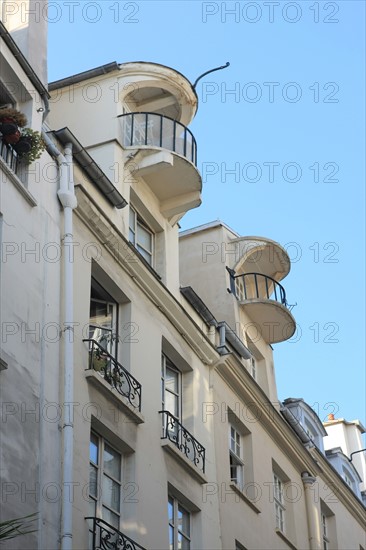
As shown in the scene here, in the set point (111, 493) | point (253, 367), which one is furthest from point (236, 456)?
point (111, 493)

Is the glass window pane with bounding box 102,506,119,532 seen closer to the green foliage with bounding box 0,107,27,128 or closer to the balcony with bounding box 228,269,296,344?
the green foliage with bounding box 0,107,27,128

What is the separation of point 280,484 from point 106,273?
30.2ft

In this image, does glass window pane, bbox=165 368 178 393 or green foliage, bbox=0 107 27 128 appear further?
glass window pane, bbox=165 368 178 393

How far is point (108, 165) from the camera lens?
20.5 m

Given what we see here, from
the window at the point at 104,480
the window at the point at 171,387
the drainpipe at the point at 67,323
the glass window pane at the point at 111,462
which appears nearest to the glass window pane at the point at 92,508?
the window at the point at 104,480

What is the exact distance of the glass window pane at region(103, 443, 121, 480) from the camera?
1664cm

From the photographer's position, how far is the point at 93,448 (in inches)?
645

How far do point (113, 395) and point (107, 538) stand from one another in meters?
2.43

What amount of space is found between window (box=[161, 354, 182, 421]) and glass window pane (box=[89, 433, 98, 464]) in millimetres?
3231

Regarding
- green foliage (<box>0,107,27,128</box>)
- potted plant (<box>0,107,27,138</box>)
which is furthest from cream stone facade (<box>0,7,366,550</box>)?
green foliage (<box>0,107,27,128</box>)

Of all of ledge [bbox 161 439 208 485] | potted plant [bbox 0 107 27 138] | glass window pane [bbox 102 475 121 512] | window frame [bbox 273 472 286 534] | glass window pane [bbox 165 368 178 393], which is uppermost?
potted plant [bbox 0 107 27 138]

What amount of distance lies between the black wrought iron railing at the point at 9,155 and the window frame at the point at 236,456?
28.3ft

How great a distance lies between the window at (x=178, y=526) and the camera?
17984 mm

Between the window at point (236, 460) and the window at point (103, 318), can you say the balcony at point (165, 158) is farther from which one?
the window at point (236, 460)
